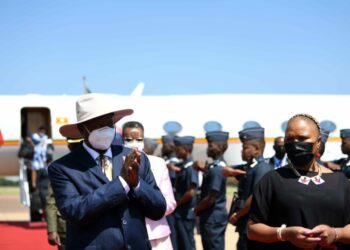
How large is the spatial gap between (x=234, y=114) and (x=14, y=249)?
8.40m

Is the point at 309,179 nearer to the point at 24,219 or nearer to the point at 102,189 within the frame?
the point at 102,189

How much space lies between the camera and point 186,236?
7.94 m

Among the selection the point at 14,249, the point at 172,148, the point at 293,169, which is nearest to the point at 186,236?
the point at 172,148

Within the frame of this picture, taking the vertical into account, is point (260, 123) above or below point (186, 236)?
above

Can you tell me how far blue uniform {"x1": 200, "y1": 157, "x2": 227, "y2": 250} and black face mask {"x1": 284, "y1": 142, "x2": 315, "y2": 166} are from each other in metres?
3.86

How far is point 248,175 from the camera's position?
18.8ft

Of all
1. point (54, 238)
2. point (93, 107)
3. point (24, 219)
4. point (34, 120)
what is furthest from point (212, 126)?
point (93, 107)

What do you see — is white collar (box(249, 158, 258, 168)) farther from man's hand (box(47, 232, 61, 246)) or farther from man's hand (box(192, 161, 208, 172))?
man's hand (box(47, 232, 61, 246))

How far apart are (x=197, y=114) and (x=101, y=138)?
44.7ft

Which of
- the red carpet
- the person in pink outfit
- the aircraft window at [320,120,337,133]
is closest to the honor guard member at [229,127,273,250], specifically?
the person in pink outfit

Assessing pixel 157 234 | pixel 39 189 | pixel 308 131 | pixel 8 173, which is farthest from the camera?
pixel 8 173

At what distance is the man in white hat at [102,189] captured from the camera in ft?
10.7

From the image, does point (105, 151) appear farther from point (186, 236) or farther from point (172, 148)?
point (172, 148)

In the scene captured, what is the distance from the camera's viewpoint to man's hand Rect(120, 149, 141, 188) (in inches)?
127
